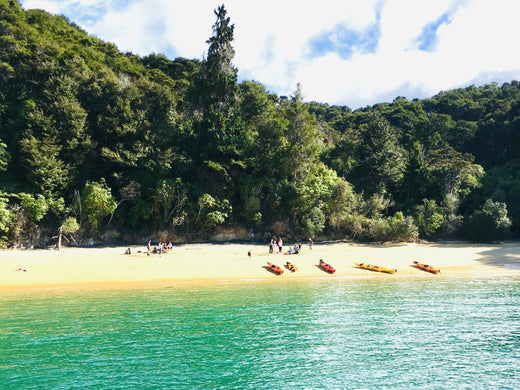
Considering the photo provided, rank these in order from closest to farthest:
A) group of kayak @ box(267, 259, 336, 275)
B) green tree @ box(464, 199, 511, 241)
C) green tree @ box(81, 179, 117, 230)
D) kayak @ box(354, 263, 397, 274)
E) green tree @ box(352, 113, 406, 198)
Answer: group of kayak @ box(267, 259, 336, 275) < kayak @ box(354, 263, 397, 274) < green tree @ box(81, 179, 117, 230) < green tree @ box(464, 199, 511, 241) < green tree @ box(352, 113, 406, 198)

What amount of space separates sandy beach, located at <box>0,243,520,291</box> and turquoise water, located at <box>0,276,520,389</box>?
284cm

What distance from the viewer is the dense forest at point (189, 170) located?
33.2 metres

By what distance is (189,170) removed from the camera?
127ft

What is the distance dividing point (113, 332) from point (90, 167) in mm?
26074

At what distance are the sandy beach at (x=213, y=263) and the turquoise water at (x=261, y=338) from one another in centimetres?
284

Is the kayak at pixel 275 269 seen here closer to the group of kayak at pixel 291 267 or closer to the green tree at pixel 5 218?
the group of kayak at pixel 291 267

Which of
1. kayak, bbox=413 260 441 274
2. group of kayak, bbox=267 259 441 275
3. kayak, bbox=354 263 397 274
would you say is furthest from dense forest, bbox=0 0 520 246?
kayak, bbox=354 263 397 274

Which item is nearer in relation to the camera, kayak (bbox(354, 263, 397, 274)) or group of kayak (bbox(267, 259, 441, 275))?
group of kayak (bbox(267, 259, 441, 275))

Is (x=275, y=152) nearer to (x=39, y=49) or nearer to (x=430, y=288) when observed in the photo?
(x=430, y=288)

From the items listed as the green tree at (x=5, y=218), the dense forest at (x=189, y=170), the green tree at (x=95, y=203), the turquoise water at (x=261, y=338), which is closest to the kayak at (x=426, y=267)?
the turquoise water at (x=261, y=338)

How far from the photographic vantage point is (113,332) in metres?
14.2

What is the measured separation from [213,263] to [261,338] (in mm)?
14439

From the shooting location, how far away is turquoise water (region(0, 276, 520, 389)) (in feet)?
34.7

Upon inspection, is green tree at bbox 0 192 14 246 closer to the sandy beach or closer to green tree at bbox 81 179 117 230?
the sandy beach
